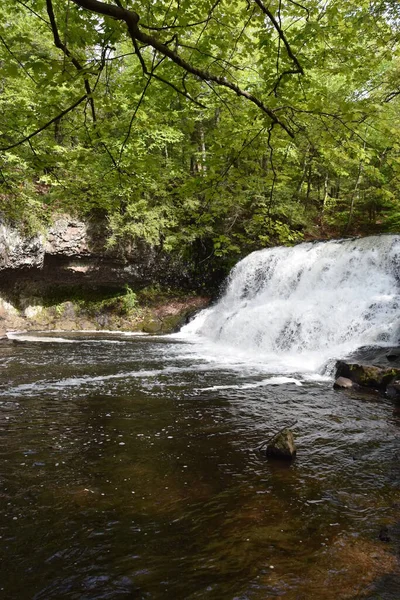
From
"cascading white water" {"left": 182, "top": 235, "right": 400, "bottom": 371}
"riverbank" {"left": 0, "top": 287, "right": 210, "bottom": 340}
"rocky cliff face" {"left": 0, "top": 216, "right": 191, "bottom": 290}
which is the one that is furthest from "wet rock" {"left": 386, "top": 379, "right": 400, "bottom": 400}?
"rocky cliff face" {"left": 0, "top": 216, "right": 191, "bottom": 290}

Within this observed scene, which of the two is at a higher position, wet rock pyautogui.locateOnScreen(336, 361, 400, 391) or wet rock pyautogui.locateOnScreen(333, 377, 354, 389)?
wet rock pyautogui.locateOnScreen(336, 361, 400, 391)

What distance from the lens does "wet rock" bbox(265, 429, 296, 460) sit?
16.0 feet

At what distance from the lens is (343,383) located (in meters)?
8.46

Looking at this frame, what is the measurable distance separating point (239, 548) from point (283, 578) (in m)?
0.44

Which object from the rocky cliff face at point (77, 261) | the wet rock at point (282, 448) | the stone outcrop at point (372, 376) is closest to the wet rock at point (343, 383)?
the stone outcrop at point (372, 376)

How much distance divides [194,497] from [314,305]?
33.1ft

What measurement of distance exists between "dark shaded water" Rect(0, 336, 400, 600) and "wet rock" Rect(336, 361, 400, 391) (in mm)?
722

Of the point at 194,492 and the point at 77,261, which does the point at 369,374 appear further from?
the point at 77,261

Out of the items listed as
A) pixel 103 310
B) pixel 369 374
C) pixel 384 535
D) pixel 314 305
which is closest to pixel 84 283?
pixel 103 310

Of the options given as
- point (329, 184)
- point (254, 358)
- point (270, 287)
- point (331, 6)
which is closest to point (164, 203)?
point (270, 287)

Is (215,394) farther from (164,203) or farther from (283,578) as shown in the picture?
(164,203)

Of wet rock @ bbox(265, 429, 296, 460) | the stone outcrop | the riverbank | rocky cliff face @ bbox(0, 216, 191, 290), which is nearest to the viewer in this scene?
wet rock @ bbox(265, 429, 296, 460)

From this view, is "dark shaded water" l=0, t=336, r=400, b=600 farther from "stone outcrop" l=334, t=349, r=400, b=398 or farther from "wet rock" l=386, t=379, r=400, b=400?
"stone outcrop" l=334, t=349, r=400, b=398

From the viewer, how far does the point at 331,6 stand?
4.48 meters
